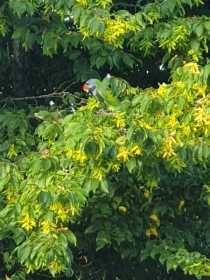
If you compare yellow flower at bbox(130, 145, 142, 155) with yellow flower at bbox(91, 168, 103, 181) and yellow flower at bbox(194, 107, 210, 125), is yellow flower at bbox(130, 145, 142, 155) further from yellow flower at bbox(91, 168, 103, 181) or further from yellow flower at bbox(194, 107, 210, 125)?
yellow flower at bbox(194, 107, 210, 125)

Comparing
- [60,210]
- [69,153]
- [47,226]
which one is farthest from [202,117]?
[47,226]

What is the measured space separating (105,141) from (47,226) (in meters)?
0.63

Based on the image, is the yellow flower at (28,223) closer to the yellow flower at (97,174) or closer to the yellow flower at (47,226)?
the yellow flower at (47,226)

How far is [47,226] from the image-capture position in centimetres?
379

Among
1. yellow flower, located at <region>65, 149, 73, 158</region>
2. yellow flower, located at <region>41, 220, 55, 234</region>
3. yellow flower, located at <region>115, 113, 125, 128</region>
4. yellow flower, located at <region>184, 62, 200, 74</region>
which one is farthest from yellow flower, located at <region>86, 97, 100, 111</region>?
yellow flower, located at <region>41, 220, 55, 234</region>

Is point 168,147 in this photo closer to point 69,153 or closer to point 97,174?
point 97,174

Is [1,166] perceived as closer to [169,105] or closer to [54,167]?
[54,167]

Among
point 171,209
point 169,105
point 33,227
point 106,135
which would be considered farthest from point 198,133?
point 171,209

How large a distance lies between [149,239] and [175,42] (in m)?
1.62

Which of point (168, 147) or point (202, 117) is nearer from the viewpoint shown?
point (202, 117)

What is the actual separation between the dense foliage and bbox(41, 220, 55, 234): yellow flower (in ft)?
0.04

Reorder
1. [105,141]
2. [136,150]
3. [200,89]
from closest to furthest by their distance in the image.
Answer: [105,141], [136,150], [200,89]

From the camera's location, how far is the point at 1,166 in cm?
419

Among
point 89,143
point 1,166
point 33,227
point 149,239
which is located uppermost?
point 89,143
